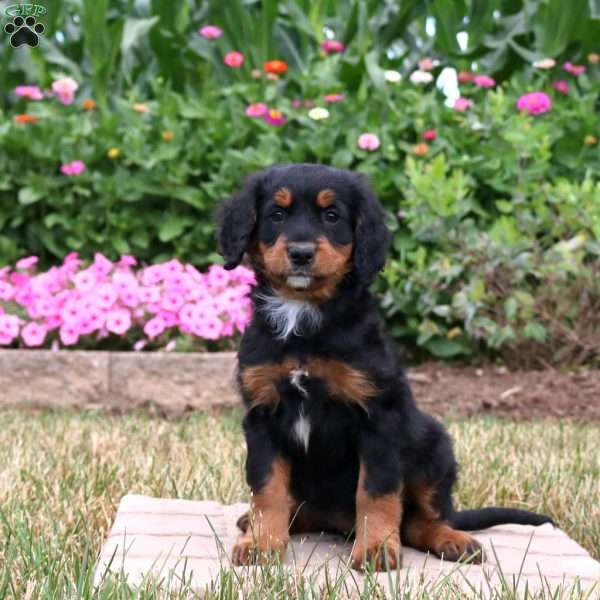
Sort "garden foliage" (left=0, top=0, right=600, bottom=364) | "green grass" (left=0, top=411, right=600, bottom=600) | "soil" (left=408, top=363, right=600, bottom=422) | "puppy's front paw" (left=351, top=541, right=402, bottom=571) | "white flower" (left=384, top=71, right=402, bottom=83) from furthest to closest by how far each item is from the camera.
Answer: "white flower" (left=384, top=71, right=402, bottom=83), "garden foliage" (left=0, top=0, right=600, bottom=364), "soil" (left=408, top=363, right=600, bottom=422), "puppy's front paw" (left=351, top=541, right=402, bottom=571), "green grass" (left=0, top=411, right=600, bottom=600)

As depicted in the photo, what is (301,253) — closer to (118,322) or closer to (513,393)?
(513,393)

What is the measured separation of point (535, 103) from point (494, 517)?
4489 mm

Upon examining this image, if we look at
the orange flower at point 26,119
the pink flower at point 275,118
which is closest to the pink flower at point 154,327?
the pink flower at point 275,118

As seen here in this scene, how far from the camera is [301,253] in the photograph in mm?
3020

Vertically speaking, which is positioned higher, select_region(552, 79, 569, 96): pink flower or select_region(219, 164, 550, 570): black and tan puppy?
select_region(552, 79, 569, 96): pink flower

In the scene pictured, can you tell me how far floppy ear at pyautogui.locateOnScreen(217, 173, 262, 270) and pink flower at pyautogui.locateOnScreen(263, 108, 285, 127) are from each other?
13.8ft

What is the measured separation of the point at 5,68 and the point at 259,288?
5961 millimetres

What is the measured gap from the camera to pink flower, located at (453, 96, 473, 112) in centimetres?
754

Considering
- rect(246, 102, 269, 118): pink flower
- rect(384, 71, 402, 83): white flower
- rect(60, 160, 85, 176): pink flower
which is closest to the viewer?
rect(60, 160, 85, 176): pink flower

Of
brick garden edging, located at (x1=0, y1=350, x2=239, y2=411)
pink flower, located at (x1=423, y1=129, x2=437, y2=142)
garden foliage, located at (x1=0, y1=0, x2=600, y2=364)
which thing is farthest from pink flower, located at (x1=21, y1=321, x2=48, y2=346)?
pink flower, located at (x1=423, y1=129, x2=437, y2=142)

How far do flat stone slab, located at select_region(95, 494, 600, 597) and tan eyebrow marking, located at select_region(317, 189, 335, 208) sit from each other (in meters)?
0.98

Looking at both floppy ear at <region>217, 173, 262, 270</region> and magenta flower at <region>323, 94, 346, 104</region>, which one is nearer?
floppy ear at <region>217, 173, 262, 270</region>

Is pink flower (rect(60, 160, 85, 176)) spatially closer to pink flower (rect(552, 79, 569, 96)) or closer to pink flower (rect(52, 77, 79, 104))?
pink flower (rect(52, 77, 79, 104))

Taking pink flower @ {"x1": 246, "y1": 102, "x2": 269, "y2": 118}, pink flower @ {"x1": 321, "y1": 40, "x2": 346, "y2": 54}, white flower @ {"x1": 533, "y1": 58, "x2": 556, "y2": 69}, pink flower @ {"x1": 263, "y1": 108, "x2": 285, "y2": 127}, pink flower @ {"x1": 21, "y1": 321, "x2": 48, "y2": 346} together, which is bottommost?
pink flower @ {"x1": 21, "y1": 321, "x2": 48, "y2": 346}
